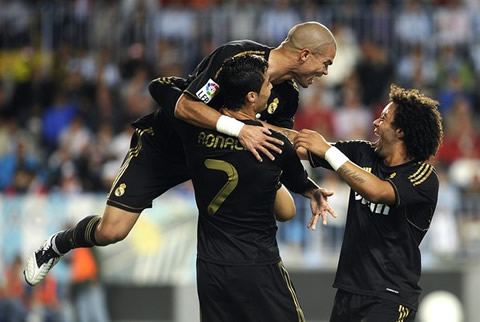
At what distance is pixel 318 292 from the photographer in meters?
12.6

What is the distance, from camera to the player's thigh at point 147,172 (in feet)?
25.2

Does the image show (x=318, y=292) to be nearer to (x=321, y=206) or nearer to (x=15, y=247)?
(x=15, y=247)

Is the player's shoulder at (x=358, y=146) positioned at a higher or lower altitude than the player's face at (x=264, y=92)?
lower

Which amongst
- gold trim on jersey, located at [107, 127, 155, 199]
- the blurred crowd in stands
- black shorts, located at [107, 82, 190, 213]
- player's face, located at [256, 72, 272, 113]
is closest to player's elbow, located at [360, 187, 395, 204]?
player's face, located at [256, 72, 272, 113]

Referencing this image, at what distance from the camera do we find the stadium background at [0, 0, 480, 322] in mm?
12539

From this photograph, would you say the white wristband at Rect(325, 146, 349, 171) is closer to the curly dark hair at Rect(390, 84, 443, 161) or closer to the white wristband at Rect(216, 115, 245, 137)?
the curly dark hair at Rect(390, 84, 443, 161)

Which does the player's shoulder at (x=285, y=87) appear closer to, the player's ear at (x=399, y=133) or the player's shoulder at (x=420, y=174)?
the player's ear at (x=399, y=133)

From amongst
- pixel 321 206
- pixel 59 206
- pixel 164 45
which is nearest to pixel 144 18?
pixel 164 45

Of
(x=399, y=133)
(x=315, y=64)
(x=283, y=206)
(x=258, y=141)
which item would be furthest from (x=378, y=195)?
(x=315, y=64)

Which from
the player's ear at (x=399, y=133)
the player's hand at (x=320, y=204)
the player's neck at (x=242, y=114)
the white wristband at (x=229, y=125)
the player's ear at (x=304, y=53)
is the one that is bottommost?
the player's hand at (x=320, y=204)

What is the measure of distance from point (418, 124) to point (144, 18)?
10.1 m

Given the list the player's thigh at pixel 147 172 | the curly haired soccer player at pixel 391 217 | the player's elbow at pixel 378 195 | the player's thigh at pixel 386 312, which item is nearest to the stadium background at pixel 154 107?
the player's thigh at pixel 147 172

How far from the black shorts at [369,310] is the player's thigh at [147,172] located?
5.69ft

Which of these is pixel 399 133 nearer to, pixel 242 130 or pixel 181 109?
pixel 242 130
